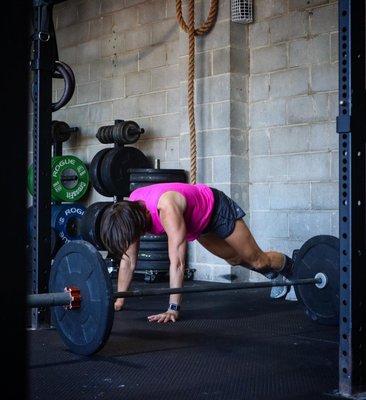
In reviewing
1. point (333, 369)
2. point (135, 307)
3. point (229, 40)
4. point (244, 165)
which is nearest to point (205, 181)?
point (244, 165)

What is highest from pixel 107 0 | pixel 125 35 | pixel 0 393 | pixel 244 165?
pixel 107 0

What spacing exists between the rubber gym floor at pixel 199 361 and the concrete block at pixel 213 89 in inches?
71.5

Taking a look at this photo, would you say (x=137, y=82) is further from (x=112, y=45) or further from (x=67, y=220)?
(x=67, y=220)

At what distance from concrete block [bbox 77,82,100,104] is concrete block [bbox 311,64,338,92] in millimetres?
2206

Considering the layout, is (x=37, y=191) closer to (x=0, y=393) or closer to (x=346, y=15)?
(x=346, y=15)

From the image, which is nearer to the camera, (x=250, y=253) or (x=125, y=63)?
(x=250, y=253)

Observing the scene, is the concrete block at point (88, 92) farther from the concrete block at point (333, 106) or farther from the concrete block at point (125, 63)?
the concrete block at point (333, 106)

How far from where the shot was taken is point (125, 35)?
17.6 ft

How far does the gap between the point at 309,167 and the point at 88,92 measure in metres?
2.45

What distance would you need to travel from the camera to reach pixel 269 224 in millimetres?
4375

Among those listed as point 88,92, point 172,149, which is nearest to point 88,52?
point 88,92

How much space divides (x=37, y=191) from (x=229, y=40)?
2243mm

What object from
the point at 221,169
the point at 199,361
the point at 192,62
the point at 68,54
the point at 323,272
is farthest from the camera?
the point at 68,54


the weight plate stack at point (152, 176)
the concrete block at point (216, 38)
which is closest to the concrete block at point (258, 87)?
the concrete block at point (216, 38)
